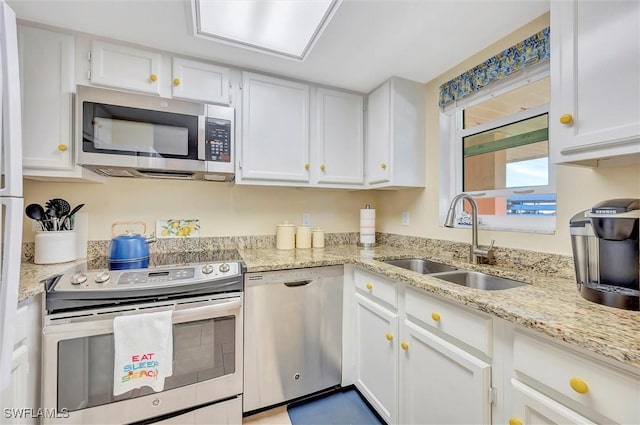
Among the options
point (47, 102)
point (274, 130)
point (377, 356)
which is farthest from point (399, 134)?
point (47, 102)

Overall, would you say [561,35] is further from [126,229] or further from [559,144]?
[126,229]

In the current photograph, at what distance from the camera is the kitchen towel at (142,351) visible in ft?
3.91

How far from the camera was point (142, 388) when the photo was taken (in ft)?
4.16

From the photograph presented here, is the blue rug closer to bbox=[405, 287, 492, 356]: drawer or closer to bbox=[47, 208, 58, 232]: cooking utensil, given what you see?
bbox=[405, 287, 492, 356]: drawer

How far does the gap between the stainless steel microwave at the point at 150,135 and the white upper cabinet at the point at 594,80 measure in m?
1.63

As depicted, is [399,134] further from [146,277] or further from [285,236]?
[146,277]

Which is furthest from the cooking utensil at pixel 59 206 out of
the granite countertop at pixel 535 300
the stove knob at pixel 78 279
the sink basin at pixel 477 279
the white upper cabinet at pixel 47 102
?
the sink basin at pixel 477 279

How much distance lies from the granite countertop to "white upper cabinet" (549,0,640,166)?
504 millimetres

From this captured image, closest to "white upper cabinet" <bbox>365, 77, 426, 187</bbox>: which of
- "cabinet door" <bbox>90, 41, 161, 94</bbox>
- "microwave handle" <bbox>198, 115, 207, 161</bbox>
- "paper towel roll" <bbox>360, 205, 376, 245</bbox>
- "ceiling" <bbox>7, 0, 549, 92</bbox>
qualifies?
"ceiling" <bbox>7, 0, 549, 92</bbox>

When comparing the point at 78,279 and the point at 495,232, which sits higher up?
the point at 495,232

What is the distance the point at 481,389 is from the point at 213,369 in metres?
1.22

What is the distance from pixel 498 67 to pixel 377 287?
4.63 feet

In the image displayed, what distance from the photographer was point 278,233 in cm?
213

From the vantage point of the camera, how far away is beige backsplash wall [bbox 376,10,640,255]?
1.13m
